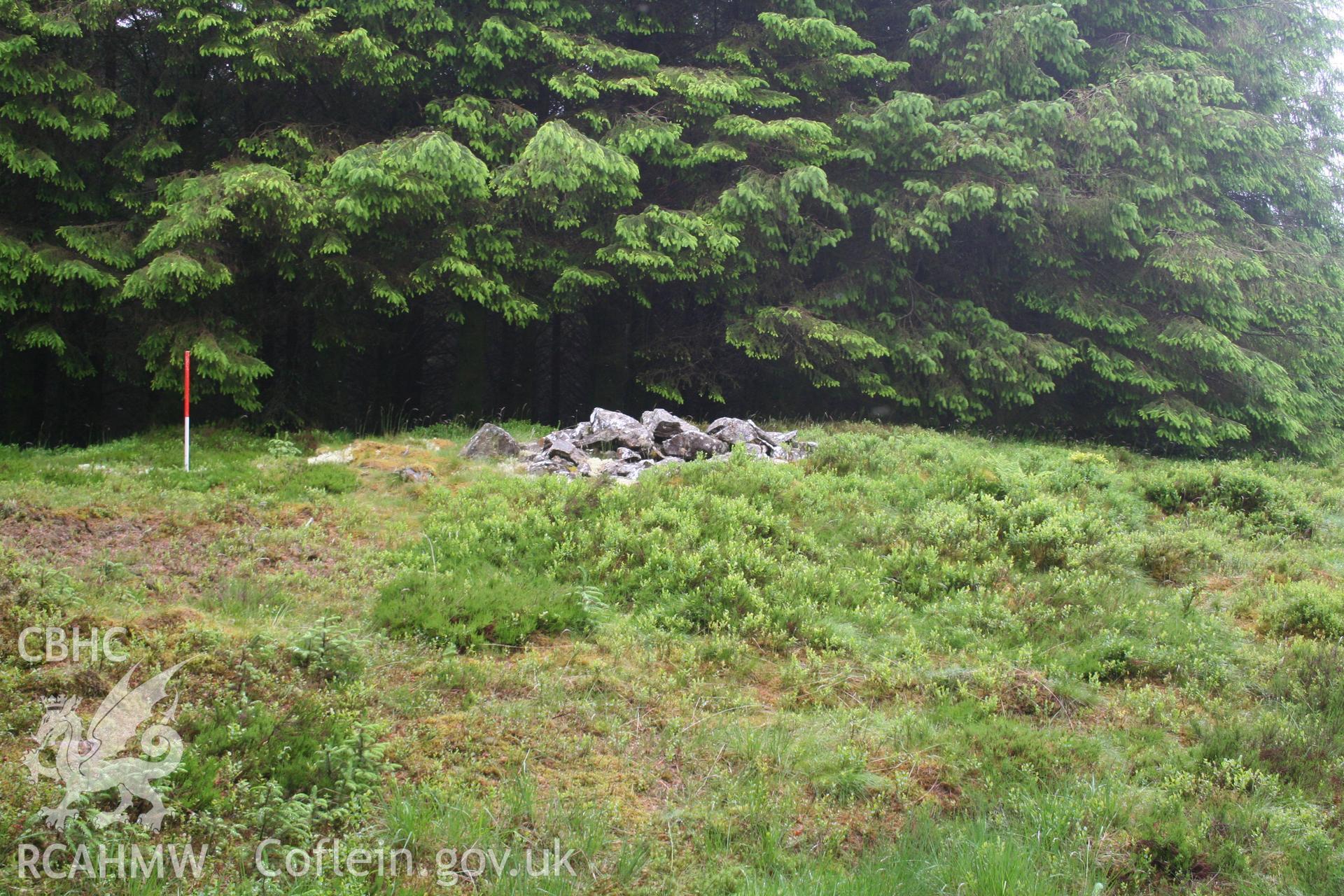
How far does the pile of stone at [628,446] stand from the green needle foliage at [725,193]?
2.60 metres

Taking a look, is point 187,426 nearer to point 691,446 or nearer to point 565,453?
point 565,453

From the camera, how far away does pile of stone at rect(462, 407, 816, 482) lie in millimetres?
10406

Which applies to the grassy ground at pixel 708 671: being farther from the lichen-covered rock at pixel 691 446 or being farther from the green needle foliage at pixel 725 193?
the green needle foliage at pixel 725 193

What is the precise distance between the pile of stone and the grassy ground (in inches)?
33.7

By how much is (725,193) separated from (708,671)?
906 centimetres

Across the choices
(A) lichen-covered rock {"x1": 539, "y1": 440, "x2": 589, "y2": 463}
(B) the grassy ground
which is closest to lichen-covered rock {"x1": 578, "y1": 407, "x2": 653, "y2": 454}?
(A) lichen-covered rock {"x1": 539, "y1": 440, "x2": 589, "y2": 463}

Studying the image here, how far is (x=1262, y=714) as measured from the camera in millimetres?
5672

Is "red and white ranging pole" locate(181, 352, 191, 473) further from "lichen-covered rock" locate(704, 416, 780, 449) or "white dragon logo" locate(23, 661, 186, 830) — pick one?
"lichen-covered rock" locate(704, 416, 780, 449)

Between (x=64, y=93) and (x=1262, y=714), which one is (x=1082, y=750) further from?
(x=64, y=93)

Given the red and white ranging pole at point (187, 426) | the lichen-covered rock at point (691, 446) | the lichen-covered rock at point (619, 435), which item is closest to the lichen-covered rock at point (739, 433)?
the lichen-covered rock at point (691, 446)

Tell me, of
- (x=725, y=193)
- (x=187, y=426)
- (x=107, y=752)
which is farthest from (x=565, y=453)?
(x=107, y=752)

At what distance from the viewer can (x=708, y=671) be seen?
20.3 ft

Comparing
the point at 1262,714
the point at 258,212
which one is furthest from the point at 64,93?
the point at 1262,714

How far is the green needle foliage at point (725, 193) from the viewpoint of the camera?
1164 cm
